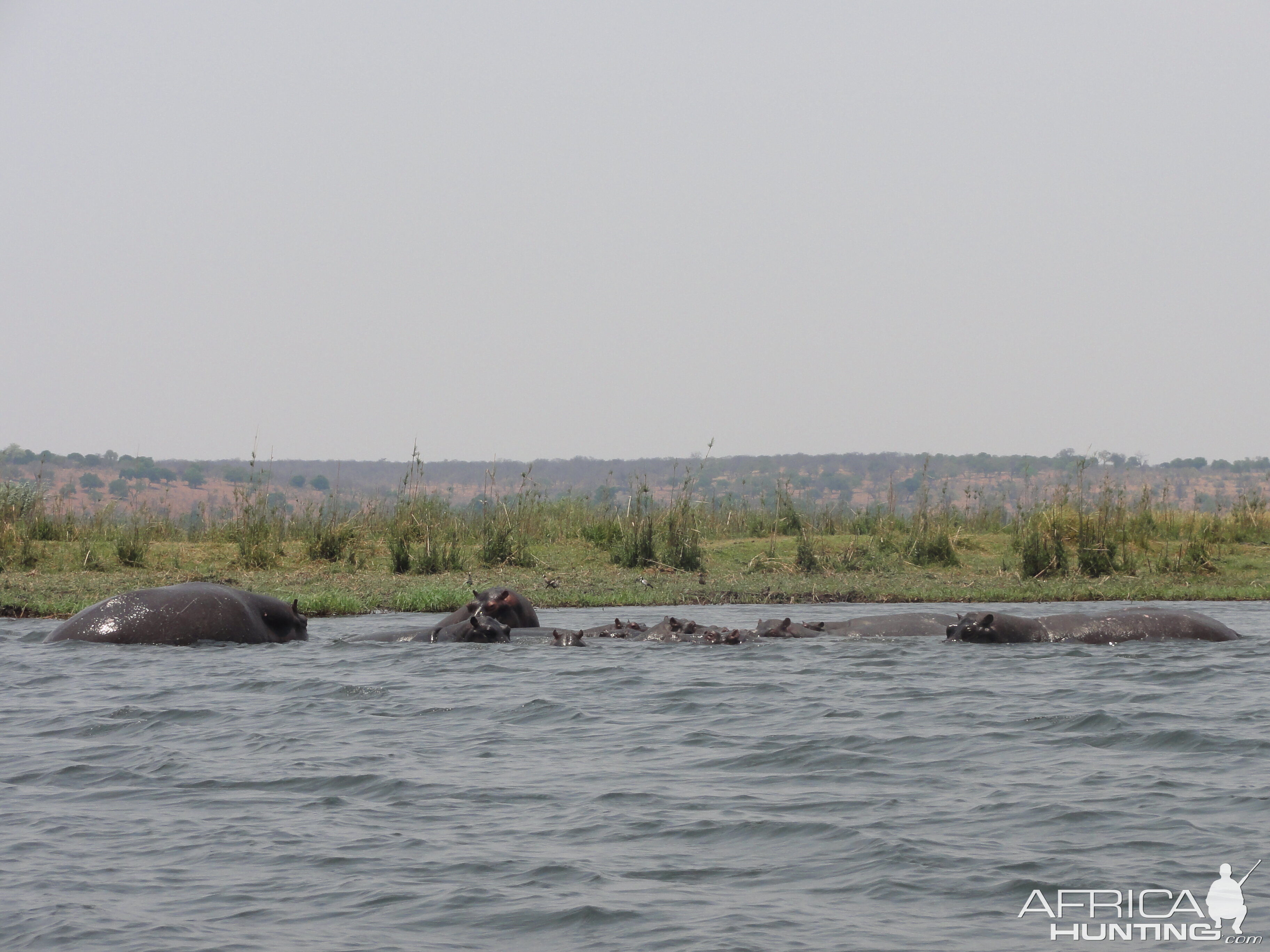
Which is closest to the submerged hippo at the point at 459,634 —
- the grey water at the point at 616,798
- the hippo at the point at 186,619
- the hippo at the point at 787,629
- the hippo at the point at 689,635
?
the hippo at the point at 186,619

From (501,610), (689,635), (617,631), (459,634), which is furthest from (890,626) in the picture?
(459,634)

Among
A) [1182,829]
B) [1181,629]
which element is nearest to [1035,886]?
[1182,829]

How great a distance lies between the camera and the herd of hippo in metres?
11.6

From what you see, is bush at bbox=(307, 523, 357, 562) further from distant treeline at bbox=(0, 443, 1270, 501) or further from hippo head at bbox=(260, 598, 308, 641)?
distant treeline at bbox=(0, 443, 1270, 501)

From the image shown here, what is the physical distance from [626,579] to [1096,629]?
7300mm

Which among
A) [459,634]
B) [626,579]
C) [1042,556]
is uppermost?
[1042,556]

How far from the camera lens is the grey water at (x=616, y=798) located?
15.3ft

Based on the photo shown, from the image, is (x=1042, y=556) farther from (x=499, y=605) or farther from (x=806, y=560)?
(x=499, y=605)

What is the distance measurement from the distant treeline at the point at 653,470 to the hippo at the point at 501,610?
52135mm

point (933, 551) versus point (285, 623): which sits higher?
point (933, 551)

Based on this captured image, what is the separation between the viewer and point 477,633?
12109 mm

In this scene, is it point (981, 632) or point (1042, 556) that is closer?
point (981, 632)

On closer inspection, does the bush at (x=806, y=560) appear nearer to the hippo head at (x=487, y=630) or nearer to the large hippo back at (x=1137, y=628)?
the large hippo back at (x=1137, y=628)

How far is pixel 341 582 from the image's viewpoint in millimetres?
16891
